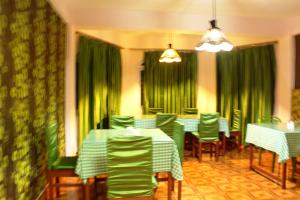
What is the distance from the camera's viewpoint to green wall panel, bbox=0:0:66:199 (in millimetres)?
2229

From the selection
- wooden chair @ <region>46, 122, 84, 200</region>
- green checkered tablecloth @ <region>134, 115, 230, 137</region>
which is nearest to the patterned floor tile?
green checkered tablecloth @ <region>134, 115, 230, 137</region>

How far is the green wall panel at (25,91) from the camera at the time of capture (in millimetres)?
2229

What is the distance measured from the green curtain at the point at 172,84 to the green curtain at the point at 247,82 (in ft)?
2.17

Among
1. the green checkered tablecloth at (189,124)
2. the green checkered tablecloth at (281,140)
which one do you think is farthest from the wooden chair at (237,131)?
the green checkered tablecloth at (281,140)

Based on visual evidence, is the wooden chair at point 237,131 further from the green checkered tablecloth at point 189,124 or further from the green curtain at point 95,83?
the green curtain at point 95,83

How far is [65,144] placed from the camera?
461cm

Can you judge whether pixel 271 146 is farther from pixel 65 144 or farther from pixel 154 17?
pixel 65 144

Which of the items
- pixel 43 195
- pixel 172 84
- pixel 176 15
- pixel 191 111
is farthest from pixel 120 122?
pixel 172 84

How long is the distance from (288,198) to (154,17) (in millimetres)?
3402

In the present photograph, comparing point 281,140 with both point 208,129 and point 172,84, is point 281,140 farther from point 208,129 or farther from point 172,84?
point 172,84

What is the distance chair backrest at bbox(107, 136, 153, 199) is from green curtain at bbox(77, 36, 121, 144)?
99.3 inches

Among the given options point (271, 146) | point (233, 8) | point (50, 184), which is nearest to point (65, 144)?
point (50, 184)

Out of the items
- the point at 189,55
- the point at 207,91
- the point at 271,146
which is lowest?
the point at 271,146

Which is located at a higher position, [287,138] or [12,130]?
[12,130]
